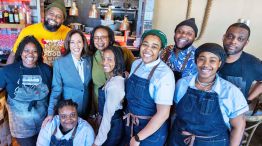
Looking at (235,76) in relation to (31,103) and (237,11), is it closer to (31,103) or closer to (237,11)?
(31,103)

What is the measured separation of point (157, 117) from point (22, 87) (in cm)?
105

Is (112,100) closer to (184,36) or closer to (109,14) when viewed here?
(184,36)

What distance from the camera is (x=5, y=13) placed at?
124 inches

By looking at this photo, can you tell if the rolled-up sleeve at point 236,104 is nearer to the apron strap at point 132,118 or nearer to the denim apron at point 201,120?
the denim apron at point 201,120

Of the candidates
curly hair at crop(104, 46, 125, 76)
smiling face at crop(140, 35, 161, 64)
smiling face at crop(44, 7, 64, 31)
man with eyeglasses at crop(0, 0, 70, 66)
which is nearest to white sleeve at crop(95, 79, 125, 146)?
curly hair at crop(104, 46, 125, 76)

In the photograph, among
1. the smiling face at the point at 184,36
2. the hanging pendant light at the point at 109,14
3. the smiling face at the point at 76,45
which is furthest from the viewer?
the hanging pendant light at the point at 109,14

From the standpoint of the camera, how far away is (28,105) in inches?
66.4


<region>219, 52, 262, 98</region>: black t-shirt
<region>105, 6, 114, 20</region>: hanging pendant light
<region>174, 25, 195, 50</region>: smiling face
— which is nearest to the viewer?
<region>219, 52, 262, 98</region>: black t-shirt

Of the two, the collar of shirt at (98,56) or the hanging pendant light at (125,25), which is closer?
the collar of shirt at (98,56)

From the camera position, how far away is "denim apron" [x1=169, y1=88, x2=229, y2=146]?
1238 millimetres

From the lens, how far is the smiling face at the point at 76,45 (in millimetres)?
1762

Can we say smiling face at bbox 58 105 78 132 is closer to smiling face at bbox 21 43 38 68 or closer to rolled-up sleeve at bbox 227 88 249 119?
smiling face at bbox 21 43 38 68

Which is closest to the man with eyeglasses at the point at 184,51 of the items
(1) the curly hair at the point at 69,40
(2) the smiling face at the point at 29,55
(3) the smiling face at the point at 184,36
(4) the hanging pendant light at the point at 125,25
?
(3) the smiling face at the point at 184,36

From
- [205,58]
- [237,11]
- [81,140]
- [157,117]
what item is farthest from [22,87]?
[237,11]
